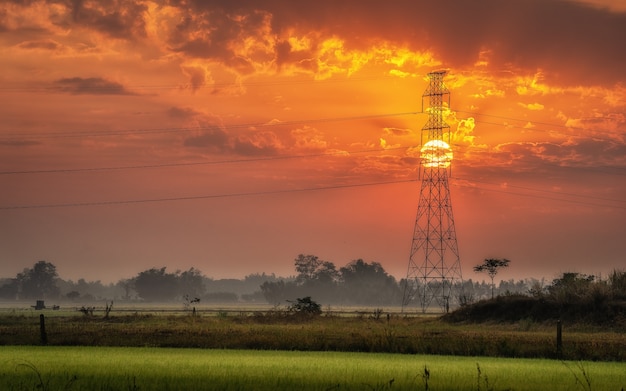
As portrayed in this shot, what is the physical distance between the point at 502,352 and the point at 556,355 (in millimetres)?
2880

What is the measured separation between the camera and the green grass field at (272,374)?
2302 cm

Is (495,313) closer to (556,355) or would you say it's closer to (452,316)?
(452,316)

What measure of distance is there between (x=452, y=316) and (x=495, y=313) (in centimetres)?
439

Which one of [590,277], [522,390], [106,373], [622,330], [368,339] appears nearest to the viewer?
[522,390]

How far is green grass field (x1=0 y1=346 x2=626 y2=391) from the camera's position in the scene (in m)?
23.0

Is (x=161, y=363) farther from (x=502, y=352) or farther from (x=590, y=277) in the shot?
(x=590, y=277)

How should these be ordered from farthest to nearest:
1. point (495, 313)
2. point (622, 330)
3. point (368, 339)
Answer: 1. point (495, 313)
2. point (622, 330)
3. point (368, 339)

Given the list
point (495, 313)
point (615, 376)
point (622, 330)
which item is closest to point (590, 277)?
point (495, 313)

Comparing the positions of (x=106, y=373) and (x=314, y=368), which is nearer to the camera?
(x=106, y=373)

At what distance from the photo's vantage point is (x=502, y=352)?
147ft

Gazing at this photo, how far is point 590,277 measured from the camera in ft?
358

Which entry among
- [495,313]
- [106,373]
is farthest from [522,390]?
[495,313]

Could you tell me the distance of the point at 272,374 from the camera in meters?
27.4

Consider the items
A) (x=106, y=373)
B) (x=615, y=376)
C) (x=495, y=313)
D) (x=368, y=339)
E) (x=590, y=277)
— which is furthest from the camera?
(x=590, y=277)
